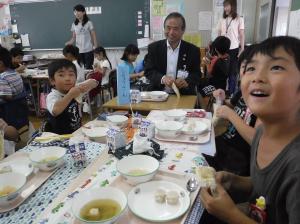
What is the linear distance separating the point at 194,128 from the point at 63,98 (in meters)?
0.95

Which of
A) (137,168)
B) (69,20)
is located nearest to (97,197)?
(137,168)

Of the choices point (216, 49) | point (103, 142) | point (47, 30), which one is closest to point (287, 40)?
point (103, 142)

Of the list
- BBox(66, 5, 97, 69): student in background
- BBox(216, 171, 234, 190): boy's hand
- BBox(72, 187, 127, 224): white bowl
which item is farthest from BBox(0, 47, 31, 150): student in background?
BBox(66, 5, 97, 69): student in background

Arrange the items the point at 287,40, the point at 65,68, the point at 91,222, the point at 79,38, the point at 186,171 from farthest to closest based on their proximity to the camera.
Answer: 1. the point at 79,38
2. the point at 65,68
3. the point at 186,171
4. the point at 287,40
5. the point at 91,222

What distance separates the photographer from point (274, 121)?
0.97 m

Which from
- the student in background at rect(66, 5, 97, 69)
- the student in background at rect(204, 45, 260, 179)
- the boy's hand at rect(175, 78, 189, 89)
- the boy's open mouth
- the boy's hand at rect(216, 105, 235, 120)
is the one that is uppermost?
the student in background at rect(66, 5, 97, 69)

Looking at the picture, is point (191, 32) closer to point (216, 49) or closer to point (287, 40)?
point (216, 49)

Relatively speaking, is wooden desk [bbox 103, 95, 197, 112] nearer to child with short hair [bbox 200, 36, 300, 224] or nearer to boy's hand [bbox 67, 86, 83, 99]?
boy's hand [bbox 67, 86, 83, 99]

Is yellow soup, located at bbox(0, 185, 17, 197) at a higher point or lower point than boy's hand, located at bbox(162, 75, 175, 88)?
lower

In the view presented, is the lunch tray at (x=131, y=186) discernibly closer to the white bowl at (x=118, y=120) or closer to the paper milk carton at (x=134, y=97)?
the white bowl at (x=118, y=120)

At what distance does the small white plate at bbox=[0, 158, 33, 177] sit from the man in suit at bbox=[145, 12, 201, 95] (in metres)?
1.69

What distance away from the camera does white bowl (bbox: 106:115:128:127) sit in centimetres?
174

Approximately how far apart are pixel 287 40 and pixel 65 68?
62.0 inches

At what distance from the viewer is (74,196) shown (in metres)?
0.99
